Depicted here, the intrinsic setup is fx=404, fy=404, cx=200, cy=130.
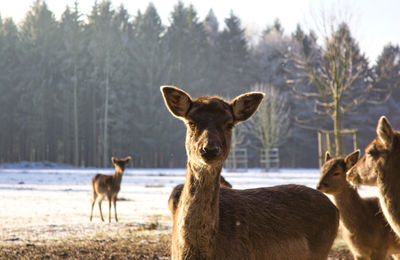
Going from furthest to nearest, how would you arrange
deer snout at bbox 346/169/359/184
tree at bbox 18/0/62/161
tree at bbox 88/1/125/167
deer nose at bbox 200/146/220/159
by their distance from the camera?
tree at bbox 88/1/125/167 → tree at bbox 18/0/62/161 → deer snout at bbox 346/169/359/184 → deer nose at bbox 200/146/220/159

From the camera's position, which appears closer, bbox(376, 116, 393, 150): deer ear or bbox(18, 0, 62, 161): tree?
bbox(376, 116, 393, 150): deer ear

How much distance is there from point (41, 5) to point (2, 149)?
1837cm

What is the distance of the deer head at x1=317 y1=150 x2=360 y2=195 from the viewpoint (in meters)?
6.78

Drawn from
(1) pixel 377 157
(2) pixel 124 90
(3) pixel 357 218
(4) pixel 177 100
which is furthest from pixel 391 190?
(2) pixel 124 90

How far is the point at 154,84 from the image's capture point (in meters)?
51.6

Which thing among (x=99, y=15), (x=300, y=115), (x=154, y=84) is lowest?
(x=300, y=115)

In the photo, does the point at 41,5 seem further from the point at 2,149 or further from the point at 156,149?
the point at 156,149

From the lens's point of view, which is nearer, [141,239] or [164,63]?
[141,239]

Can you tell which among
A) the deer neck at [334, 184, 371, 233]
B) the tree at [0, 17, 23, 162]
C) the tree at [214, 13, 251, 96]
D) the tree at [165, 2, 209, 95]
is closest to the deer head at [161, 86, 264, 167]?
the deer neck at [334, 184, 371, 233]

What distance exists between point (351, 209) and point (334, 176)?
0.60 metres

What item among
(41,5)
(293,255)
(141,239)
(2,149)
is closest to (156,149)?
(2,149)

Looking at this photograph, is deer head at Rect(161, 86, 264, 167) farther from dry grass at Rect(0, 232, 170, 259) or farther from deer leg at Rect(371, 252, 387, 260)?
dry grass at Rect(0, 232, 170, 259)

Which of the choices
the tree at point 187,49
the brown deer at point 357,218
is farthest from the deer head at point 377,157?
the tree at point 187,49

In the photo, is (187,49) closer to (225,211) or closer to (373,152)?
(373,152)
